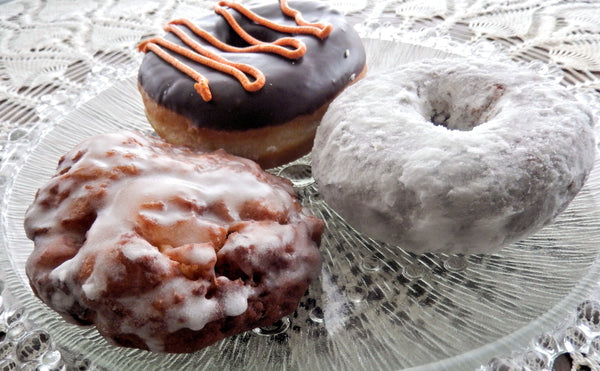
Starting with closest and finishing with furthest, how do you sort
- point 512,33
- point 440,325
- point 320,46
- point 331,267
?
point 440,325 → point 331,267 → point 320,46 → point 512,33

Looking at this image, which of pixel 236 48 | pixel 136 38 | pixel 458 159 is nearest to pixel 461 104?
pixel 458 159

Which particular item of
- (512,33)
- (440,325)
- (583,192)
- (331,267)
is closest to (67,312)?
(331,267)

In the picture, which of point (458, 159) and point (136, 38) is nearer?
point (458, 159)

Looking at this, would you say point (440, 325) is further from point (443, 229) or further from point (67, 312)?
point (67, 312)

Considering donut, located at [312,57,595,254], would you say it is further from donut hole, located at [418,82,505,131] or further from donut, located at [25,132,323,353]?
donut, located at [25,132,323,353]

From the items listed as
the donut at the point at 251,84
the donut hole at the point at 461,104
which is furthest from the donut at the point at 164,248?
the donut hole at the point at 461,104

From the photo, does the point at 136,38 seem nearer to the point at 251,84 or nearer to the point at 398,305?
the point at 251,84
